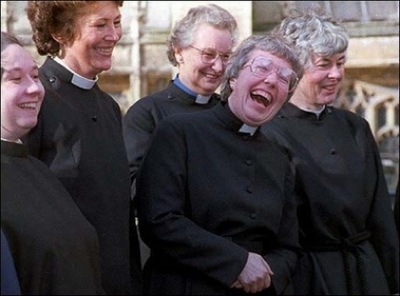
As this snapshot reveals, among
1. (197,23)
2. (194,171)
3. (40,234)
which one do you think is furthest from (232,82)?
(40,234)

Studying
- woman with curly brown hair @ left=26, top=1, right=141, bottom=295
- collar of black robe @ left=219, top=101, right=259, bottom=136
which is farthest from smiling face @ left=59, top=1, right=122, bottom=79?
collar of black robe @ left=219, top=101, right=259, bottom=136

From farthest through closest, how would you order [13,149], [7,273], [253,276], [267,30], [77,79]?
[267,30]
[253,276]
[77,79]
[13,149]
[7,273]

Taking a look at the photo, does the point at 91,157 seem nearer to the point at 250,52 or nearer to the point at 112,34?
the point at 112,34

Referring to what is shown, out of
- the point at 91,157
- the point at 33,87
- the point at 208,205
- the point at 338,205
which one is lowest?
the point at 338,205

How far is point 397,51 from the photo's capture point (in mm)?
8023

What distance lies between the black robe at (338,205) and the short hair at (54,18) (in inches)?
43.3

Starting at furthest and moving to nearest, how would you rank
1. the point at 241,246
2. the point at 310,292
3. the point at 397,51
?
the point at 397,51 → the point at 310,292 → the point at 241,246

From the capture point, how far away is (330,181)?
168 inches

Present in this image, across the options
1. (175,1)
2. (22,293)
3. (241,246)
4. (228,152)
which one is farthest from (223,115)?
(175,1)

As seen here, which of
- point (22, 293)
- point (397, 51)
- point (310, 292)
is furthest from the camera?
point (397, 51)

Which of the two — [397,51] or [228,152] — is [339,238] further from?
[397,51]

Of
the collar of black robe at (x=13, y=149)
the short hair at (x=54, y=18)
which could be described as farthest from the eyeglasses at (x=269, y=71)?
the collar of black robe at (x=13, y=149)

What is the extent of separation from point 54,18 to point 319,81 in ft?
4.24

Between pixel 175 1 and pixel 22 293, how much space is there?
18.3ft
